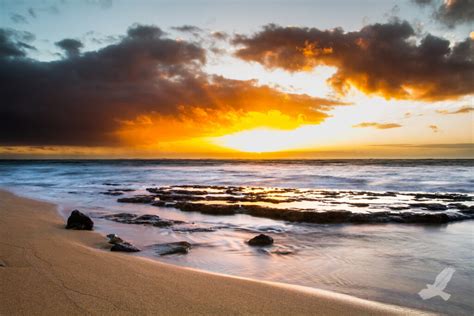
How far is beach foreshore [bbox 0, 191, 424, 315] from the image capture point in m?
2.67

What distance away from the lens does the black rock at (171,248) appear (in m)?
5.91

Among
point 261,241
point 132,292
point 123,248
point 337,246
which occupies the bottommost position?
point 337,246

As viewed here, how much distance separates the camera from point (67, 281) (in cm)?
317

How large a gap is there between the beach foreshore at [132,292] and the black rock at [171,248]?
1.51 meters

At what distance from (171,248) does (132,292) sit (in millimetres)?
3071

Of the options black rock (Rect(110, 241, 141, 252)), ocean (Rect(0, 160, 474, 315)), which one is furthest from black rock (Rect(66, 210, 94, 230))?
black rock (Rect(110, 241, 141, 252))

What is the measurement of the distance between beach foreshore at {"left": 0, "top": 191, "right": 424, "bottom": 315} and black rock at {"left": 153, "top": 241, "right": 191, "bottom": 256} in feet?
4.96

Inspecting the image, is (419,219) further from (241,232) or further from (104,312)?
(104,312)

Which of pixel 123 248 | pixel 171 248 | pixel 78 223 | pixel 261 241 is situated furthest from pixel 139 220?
pixel 261 241

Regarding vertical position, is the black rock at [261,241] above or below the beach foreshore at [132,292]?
below

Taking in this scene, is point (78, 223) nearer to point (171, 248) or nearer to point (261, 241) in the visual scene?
point (171, 248)

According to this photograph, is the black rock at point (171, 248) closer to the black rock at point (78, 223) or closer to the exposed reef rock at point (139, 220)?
the black rock at point (78, 223)

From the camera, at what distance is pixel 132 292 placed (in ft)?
10.0

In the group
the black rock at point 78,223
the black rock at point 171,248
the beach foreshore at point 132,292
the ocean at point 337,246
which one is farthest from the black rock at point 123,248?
the black rock at point 78,223
